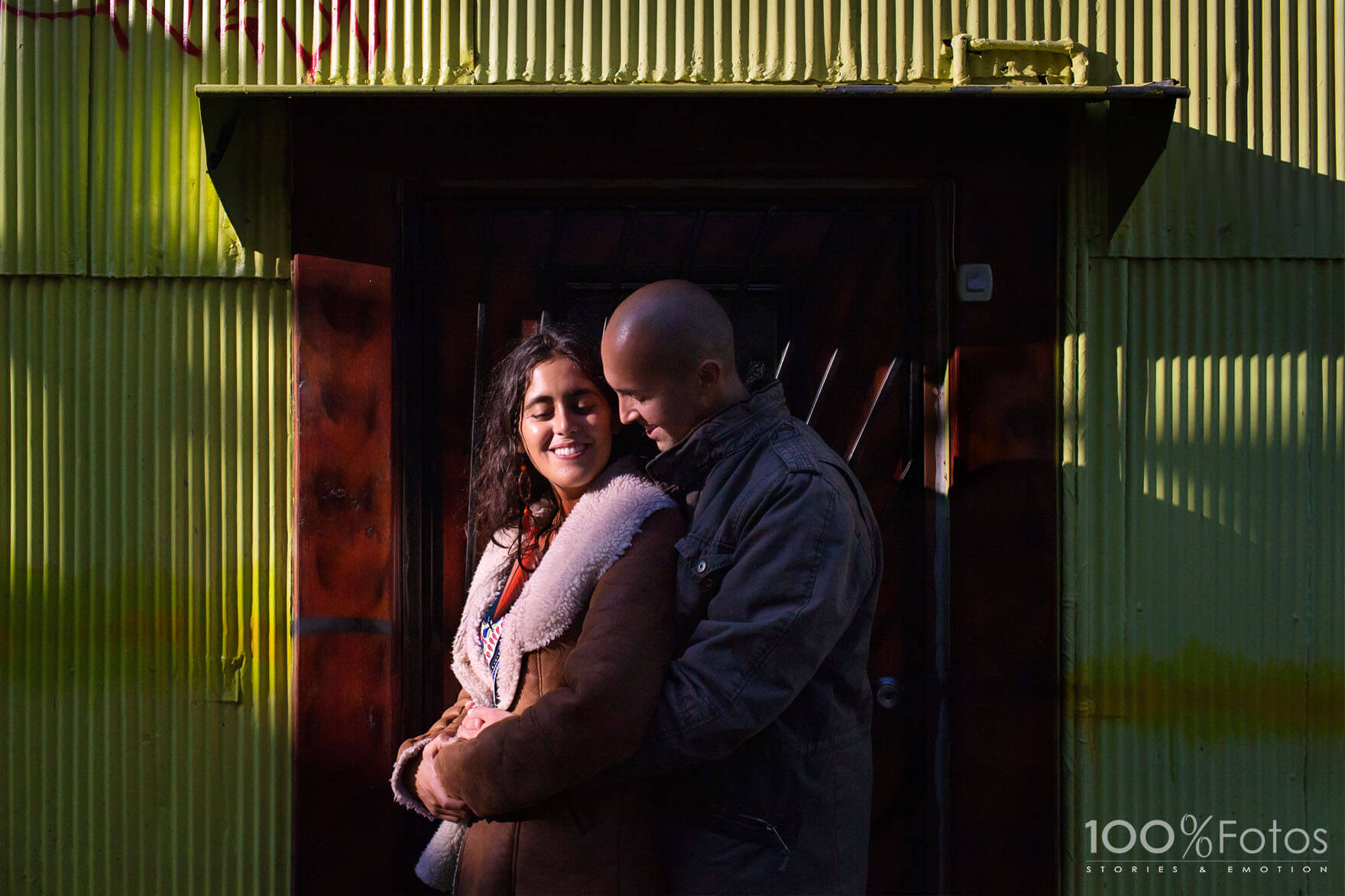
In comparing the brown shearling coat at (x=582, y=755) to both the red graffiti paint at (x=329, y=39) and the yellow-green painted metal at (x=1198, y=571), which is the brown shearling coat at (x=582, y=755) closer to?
the yellow-green painted metal at (x=1198, y=571)

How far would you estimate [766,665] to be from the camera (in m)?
1.80

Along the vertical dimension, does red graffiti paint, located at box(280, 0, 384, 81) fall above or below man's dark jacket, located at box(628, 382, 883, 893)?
above

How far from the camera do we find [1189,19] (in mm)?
2600

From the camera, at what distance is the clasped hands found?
6.50 feet

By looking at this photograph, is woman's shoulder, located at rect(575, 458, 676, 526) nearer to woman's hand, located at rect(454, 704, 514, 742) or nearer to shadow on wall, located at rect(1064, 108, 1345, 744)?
woman's hand, located at rect(454, 704, 514, 742)

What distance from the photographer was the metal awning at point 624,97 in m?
2.21

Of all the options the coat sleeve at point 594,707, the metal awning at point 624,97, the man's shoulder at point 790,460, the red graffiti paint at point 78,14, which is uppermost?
the red graffiti paint at point 78,14

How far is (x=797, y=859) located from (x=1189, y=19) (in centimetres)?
271

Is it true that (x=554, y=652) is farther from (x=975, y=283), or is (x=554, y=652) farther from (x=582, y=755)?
(x=975, y=283)

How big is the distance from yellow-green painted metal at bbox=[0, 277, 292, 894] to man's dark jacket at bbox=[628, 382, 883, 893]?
138cm

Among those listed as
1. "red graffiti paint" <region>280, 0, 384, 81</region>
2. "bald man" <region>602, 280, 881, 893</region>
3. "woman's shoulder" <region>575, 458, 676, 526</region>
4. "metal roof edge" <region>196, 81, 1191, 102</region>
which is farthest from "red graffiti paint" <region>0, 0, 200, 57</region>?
"woman's shoulder" <region>575, 458, 676, 526</region>

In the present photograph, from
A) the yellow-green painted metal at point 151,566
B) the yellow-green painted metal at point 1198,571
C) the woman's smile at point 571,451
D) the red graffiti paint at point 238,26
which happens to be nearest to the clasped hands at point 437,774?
the woman's smile at point 571,451

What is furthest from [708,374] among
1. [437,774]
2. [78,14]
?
[78,14]

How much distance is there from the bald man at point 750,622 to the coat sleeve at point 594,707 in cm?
8
